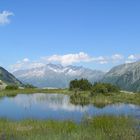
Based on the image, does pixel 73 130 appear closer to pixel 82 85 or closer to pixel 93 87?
pixel 93 87

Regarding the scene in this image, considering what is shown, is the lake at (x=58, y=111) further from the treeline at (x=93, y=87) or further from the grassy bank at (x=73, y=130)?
the treeline at (x=93, y=87)

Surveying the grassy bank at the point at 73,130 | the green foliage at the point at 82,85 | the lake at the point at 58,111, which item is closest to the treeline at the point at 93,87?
the green foliage at the point at 82,85

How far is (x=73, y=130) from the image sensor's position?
85.1 ft

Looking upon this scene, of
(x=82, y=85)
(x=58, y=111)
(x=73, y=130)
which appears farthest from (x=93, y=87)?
(x=73, y=130)

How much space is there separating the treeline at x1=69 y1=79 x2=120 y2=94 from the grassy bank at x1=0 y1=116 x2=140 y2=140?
61.7m

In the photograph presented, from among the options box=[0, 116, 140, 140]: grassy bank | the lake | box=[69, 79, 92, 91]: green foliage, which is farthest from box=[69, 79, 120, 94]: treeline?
box=[0, 116, 140, 140]: grassy bank

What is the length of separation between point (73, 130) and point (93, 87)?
7407cm

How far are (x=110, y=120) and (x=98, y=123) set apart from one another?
160 centimetres

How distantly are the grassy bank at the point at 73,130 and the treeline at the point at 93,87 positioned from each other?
61.7 m

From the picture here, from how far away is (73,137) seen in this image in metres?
22.6

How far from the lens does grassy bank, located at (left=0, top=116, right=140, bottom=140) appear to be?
22469 mm

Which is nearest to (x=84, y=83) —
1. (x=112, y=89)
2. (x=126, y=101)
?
(x=112, y=89)

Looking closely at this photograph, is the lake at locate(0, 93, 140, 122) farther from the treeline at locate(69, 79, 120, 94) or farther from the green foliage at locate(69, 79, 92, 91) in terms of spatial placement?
the green foliage at locate(69, 79, 92, 91)

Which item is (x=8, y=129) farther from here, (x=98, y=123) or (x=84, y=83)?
(x=84, y=83)
